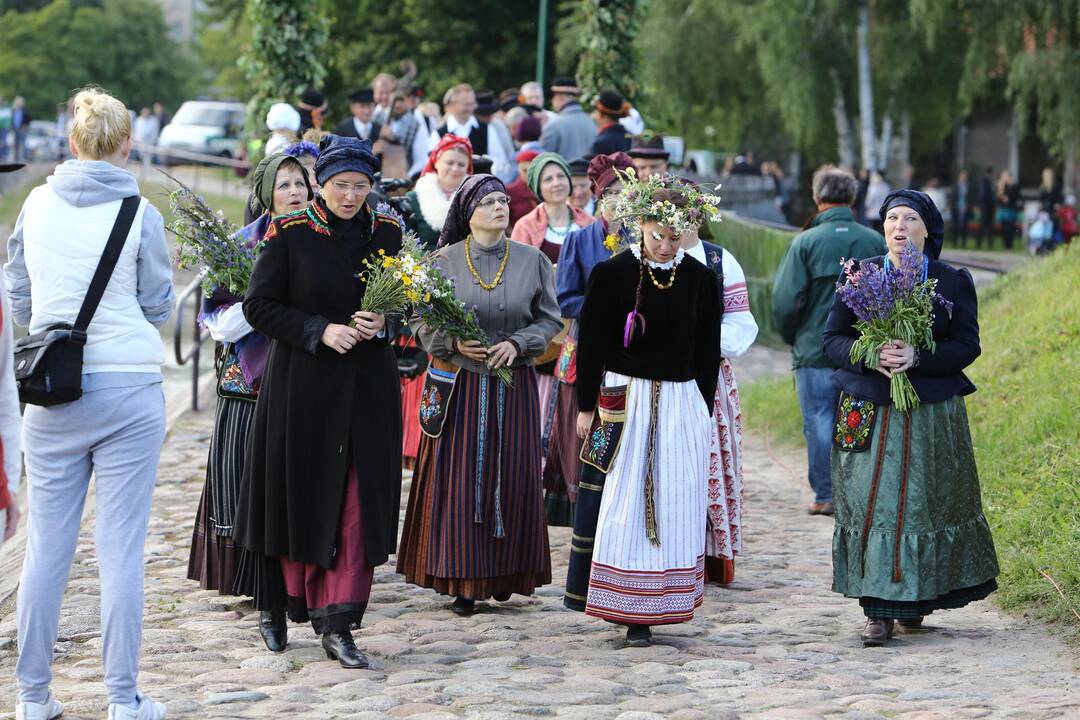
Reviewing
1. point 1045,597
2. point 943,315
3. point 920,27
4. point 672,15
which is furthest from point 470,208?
point 672,15

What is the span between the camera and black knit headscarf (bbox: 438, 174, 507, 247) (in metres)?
7.50

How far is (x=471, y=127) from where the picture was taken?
14.0 metres

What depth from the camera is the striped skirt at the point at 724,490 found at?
7.98m

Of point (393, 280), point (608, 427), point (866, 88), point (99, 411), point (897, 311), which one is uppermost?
point (866, 88)

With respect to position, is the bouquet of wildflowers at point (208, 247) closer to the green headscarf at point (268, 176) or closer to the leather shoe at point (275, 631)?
the green headscarf at point (268, 176)

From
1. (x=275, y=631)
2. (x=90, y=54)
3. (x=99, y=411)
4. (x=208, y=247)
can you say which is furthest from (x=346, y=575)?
(x=90, y=54)

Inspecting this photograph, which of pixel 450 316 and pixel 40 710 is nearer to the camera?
pixel 40 710

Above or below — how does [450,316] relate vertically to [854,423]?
above

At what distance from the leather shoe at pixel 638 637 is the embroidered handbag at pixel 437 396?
1277 mm

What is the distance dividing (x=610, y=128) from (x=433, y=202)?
4.04 meters

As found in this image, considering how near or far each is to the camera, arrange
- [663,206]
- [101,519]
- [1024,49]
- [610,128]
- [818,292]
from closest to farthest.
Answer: [101,519] → [663,206] → [818,292] → [610,128] → [1024,49]

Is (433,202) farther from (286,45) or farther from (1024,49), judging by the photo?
(1024,49)

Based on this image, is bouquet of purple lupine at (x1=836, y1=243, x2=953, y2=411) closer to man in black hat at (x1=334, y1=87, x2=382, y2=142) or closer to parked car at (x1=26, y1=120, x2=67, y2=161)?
man in black hat at (x1=334, y1=87, x2=382, y2=142)

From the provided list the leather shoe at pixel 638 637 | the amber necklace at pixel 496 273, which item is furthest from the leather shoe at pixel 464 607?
the amber necklace at pixel 496 273
